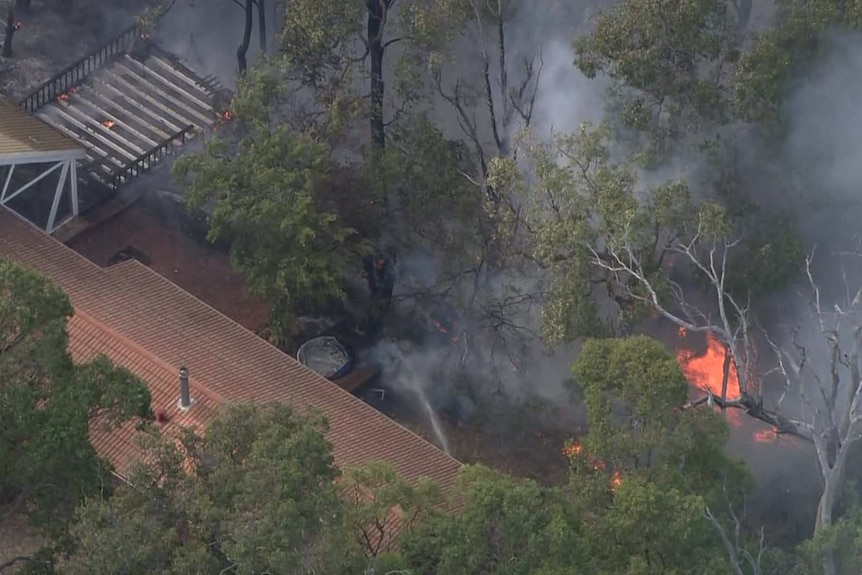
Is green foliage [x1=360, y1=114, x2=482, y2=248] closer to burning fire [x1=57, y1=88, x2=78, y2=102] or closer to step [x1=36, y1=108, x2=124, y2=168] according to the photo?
step [x1=36, y1=108, x2=124, y2=168]

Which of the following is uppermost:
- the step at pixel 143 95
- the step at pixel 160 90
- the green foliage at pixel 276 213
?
the step at pixel 160 90

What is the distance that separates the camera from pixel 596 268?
2345 cm

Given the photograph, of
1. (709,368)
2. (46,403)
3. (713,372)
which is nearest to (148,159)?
(709,368)

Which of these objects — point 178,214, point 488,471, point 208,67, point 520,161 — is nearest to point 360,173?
point 520,161

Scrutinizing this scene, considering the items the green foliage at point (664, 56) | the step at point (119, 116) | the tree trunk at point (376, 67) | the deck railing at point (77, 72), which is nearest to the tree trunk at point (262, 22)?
the deck railing at point (77, 72)

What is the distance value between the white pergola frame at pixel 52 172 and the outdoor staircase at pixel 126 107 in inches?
46.4

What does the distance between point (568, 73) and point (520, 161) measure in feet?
9.00

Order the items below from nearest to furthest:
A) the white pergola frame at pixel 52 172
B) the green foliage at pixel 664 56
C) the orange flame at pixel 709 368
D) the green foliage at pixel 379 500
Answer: the green foliage at pixel 379 500 < the green foliage at pixel 664 56 < the orange flame at pixel 709 368 < the white pergola frame at pixel 52 172

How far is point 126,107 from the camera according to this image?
107ft

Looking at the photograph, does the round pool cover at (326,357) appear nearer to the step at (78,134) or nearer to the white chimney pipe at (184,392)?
the white chimney pipe at (184,392)

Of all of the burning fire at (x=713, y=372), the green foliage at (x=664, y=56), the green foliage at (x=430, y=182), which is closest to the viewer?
the green foliage at (x=664, y=56)

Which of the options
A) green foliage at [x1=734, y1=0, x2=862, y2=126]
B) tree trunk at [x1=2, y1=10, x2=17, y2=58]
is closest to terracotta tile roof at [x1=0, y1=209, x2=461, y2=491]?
green foliage at [x1=734, y1=0, x2=862, y2=126]

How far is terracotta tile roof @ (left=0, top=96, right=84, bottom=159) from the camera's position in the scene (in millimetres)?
28266

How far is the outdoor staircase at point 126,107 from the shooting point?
31781mm
